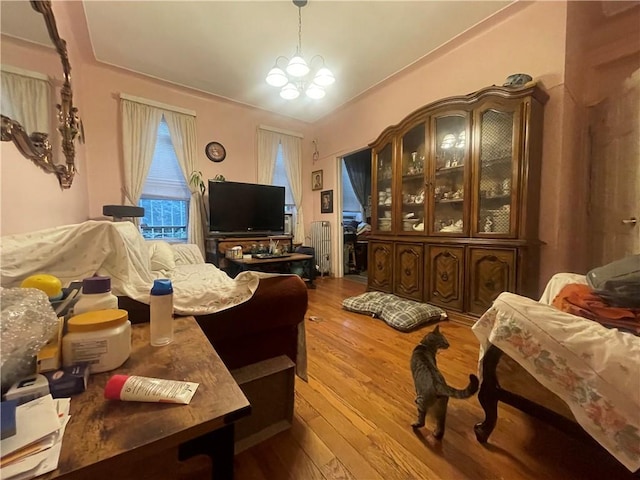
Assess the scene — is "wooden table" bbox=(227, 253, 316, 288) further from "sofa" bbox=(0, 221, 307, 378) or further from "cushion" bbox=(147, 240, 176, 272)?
"sofa" bbox=(0, 221, 307, 378)

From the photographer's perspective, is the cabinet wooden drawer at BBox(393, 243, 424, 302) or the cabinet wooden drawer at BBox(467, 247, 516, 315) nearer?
the cabinet wooden drawer at BBox(467, 247, 516, 315)

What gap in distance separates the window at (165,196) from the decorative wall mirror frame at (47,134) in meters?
1.41

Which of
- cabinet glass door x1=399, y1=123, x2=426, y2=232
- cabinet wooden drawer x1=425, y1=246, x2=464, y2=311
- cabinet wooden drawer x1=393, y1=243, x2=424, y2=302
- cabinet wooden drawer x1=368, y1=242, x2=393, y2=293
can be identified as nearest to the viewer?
cabinet wooden drawer x1=425, y1=246, x2=464, y2=311

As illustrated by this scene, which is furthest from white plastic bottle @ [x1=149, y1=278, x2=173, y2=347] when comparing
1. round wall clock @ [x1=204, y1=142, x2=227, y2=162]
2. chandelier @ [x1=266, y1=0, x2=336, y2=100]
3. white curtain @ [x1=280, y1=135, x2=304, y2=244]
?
white curtain @ [x1=280, y1=135, x2=304, y2=244]

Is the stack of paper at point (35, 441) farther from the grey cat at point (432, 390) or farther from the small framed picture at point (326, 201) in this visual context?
the small framed picture at point (326, 201)

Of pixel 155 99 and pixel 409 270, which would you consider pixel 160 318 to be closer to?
pixel 409 270

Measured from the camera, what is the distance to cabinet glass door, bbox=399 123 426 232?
298 centimetres

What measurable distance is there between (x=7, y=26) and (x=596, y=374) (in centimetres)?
236

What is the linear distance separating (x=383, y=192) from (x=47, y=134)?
9.94ft

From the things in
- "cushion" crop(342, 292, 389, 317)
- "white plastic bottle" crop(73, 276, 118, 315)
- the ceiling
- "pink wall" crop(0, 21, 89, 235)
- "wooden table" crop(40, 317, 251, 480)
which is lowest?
"cushion" crop(342, 292, 389, 317)

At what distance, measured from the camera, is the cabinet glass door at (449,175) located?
→ 2.59 metres

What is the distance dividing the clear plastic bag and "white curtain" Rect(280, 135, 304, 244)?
13.8 ft

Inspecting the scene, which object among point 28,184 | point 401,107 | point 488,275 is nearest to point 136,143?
point 28,184

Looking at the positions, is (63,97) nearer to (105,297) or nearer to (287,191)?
(105,297)
